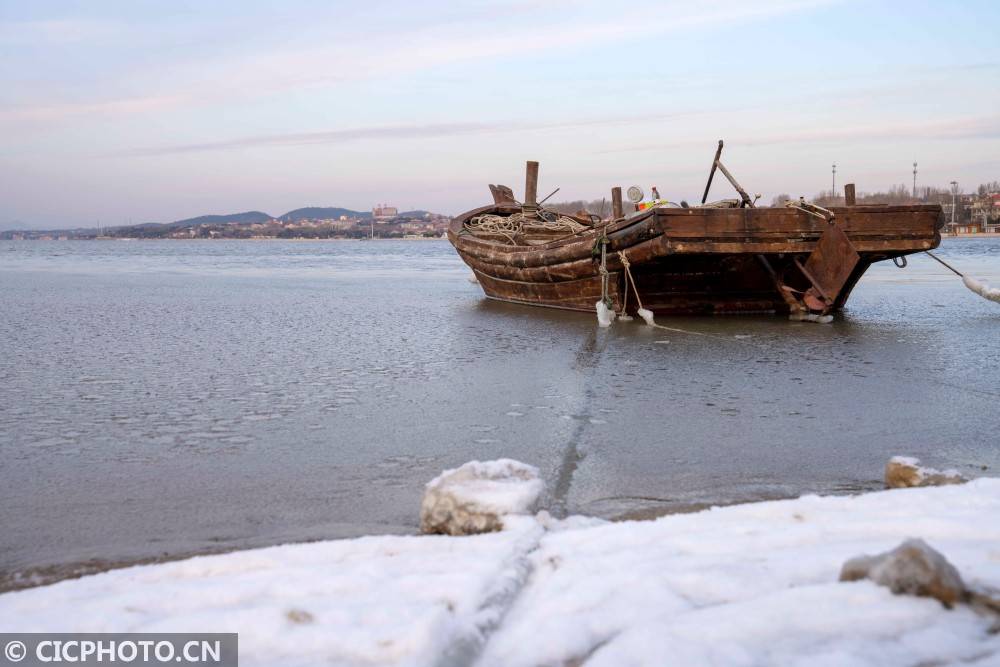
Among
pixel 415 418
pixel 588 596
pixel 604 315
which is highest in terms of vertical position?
pixel 604 315

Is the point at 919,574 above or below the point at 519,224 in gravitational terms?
below

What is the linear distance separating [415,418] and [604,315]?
23.4ft

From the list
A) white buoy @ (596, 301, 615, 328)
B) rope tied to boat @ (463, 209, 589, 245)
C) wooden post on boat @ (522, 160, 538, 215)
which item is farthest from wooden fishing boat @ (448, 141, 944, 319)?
wooden post on boat @ (522, 160, 538, 215)

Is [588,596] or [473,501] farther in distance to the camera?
[473,501]

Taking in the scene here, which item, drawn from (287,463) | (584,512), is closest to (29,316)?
(287,463)

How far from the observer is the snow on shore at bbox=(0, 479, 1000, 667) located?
256 centimetres

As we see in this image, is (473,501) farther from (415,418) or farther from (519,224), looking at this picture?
(519,224)

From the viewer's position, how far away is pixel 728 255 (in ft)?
43.3

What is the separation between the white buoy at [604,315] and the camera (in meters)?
13.4

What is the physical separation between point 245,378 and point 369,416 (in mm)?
2331

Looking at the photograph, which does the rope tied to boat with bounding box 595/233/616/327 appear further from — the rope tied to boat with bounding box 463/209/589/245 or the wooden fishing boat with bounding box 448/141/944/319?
the rope tied to boat with bounding box 463/209/589/245

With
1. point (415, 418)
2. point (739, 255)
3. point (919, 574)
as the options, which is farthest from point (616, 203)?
point (919, 574)

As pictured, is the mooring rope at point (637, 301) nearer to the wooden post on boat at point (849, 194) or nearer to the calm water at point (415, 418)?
the calm water at point (415, 418)

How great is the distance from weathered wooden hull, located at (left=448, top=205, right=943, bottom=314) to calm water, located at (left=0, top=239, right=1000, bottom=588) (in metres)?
0.85
